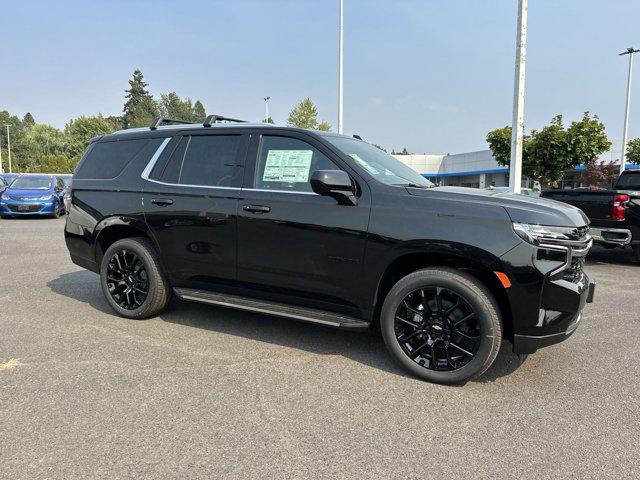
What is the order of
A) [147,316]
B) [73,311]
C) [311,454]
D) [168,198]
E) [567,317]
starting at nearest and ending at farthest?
[311,454], [567,317], [168,198], [147,316], [73,311]

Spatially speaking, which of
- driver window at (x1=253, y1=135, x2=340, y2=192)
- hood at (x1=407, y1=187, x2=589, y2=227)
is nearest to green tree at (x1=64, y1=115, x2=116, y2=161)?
driver window at (x1=253, y1=135, x2=340, y2=192)

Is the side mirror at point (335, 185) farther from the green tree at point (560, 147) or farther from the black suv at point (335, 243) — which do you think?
the green tree at point (560, 147)

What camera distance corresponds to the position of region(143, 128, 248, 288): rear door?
165 inches

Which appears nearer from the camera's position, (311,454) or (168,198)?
(311,454)

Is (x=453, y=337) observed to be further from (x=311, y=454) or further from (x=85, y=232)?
(x=85, y=232)

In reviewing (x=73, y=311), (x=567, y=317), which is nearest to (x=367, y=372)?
(x=567, y=317)

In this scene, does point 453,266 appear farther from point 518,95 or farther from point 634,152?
point 634,152

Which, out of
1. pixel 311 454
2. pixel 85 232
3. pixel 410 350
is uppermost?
pixel 85 232

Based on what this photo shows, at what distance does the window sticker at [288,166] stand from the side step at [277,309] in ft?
3.48

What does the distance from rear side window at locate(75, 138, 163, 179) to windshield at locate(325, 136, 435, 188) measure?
194cm

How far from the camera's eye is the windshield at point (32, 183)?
16734 millimetres

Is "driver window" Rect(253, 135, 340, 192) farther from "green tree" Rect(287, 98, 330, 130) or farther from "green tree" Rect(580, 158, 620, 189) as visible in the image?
"green tree" Rect(287, 98, 330, 130)

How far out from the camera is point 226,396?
10.5ft

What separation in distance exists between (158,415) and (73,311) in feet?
9.06
